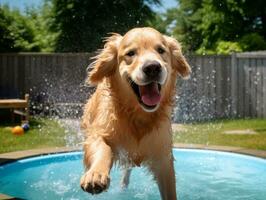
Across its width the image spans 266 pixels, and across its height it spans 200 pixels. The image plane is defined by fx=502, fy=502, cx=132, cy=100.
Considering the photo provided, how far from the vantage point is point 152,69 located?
138 inches

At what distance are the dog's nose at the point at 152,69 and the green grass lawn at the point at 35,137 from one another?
457 centimetres

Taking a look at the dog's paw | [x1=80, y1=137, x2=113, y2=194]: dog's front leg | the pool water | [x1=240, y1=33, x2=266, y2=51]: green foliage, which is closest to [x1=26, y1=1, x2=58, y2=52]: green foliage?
[x1=240, y1=33, x2=266, y2=51]: green foliage

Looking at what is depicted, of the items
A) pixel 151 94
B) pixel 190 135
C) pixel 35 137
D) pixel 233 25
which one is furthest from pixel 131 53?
pixel 233 25

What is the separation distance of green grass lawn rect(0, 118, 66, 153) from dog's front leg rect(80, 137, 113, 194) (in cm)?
397

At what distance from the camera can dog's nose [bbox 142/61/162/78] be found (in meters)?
3.49

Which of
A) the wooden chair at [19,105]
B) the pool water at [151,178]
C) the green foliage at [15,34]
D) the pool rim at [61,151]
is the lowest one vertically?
the pool water at [151,178]

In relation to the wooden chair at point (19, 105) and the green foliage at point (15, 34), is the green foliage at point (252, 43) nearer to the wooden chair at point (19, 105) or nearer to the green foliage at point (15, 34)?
the green foliage at point (15, 34)

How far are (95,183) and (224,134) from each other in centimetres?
665

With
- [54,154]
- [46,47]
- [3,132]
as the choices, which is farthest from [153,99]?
[46,47]

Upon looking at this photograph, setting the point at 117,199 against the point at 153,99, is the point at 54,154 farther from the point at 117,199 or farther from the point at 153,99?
the point at 153,99

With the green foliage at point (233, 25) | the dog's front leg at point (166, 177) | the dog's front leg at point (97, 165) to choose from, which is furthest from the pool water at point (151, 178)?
the green foliage at point (233, 25)

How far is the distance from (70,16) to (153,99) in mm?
13363

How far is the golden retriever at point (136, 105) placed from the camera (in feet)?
12.3

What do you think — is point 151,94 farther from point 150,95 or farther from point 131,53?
point 131,53
